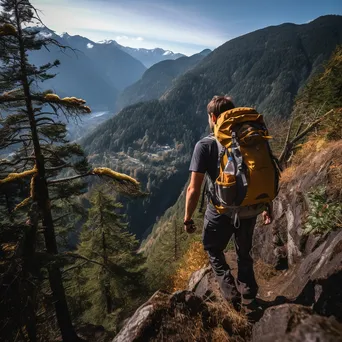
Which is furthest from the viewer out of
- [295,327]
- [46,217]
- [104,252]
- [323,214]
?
[104,252]

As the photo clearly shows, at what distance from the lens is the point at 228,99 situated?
357 cm

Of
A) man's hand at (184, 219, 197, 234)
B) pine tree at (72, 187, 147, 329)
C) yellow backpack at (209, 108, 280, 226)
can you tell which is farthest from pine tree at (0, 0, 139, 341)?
pine tree at (72, 187, 147, 329)

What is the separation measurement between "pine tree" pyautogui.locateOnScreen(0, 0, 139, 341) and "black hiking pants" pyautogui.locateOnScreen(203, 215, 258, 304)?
395 centimetres

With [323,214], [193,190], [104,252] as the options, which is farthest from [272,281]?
[104,252]

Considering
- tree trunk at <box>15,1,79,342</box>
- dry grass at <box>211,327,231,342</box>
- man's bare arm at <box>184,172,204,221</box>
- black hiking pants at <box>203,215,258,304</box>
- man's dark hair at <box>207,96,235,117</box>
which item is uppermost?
man's dark hair at <box>207,96,235,117</box>

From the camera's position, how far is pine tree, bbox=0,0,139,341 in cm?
637

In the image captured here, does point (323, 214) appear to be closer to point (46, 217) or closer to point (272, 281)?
point (272, 281)

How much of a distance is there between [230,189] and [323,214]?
2.89m

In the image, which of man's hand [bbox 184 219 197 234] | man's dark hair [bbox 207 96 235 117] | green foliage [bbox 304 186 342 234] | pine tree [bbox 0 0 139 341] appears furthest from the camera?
pine tree [bbox 0 0 139 341]

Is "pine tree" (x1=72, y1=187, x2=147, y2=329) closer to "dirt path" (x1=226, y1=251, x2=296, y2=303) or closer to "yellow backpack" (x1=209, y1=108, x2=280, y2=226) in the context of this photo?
"dirt path" (x1=226, y1=251, x2=296, y2=303)

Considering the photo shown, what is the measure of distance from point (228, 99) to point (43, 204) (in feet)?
22.8

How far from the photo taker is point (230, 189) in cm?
309

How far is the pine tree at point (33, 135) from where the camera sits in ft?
20.9

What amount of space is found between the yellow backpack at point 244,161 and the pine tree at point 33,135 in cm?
456
